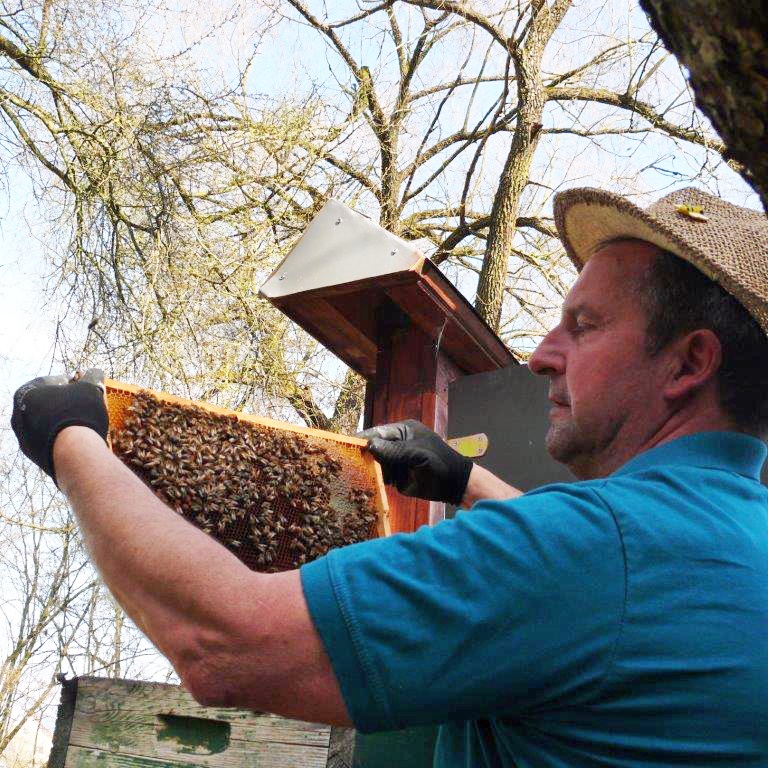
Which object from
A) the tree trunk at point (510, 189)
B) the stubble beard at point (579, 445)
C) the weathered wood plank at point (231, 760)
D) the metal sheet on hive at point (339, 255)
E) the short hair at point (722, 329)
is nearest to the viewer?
the short hair at point (722, 329)

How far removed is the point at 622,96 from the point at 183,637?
784 centimetres

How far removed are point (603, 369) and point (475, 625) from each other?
0.81m

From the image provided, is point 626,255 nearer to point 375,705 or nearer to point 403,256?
point 375,705

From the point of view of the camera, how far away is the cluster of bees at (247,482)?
285 centimetres

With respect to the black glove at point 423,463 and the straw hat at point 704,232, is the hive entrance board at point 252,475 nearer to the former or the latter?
the black glove at point 423,463

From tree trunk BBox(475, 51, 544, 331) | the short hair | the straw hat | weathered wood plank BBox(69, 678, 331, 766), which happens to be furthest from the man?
tree trunk BBox(475, 51, 544, 331)

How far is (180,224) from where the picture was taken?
519 cm

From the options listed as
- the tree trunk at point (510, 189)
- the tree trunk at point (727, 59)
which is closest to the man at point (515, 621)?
the tree trunk at point (727, 59)

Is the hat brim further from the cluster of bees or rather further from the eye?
the cluster of bees

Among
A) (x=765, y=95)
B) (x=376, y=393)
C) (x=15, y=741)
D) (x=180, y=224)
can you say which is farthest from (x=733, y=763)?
(x=15, y=741)

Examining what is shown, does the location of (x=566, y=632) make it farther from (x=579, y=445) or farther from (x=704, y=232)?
(x=704, y=232)

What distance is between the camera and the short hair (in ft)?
6.15

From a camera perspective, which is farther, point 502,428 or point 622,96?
point 622,96

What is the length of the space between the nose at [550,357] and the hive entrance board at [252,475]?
1.13 metres
